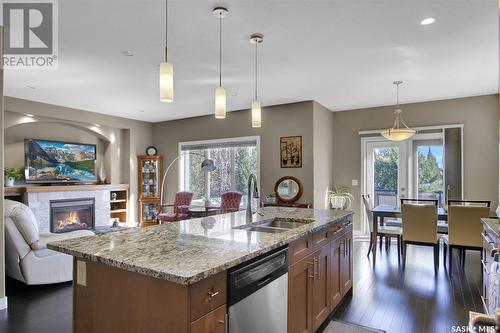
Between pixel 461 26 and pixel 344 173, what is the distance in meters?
3.97

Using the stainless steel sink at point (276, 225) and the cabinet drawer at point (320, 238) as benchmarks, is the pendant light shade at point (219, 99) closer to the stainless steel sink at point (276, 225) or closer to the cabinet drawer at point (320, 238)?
the stainless steel sink at point (276, 225)

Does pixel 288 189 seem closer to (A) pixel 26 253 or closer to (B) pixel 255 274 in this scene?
(A) pixel 26 253

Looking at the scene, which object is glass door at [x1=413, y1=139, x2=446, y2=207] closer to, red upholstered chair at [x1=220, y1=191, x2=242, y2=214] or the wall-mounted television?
red upholstered chair at [x1=220, y1=191, x2=242, y2=214]

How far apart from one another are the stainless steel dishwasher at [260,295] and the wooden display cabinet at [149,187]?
617cm

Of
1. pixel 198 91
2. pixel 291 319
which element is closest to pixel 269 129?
pixel 198 91

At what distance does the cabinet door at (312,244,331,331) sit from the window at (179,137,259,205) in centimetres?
393

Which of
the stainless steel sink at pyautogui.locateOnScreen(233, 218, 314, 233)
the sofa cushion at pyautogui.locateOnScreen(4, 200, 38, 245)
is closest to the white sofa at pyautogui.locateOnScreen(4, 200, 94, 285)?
the sofa cushion at pyautogui.locateOnScreen(4, 200, 38, 245)

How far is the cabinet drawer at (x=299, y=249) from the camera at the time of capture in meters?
2.10

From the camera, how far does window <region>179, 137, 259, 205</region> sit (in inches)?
266

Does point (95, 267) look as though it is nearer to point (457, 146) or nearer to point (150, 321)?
point (150, 321)

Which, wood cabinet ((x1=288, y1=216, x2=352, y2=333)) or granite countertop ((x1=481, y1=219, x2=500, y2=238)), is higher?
granite countertop ((x1=481, y1=219, x2=500, y2=238))

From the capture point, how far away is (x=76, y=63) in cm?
386

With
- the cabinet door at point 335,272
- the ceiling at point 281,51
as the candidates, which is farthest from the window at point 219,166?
the cabinet door at point 335,272

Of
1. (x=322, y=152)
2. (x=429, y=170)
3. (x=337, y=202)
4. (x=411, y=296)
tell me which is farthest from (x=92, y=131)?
(x=429, y=170)
